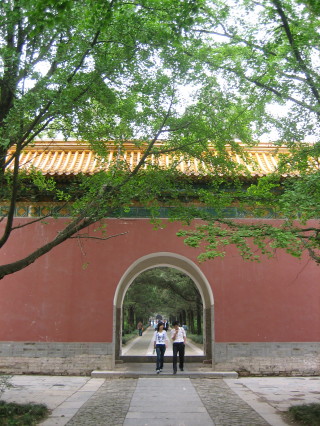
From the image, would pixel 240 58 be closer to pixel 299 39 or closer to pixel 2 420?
pixel 299 39

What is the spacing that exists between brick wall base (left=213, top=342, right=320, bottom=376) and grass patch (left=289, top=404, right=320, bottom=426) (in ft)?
11.7

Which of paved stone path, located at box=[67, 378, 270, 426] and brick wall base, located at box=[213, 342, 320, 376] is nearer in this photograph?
paved stone path, located at box=[67, 378, 270, 426]

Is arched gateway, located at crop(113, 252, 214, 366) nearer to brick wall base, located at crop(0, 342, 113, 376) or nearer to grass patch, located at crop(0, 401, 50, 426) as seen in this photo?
brick wall base, located at crop(0, 342, 113, 376)

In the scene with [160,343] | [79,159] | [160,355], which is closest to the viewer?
[160,355]

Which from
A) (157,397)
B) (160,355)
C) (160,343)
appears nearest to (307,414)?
(157,397)

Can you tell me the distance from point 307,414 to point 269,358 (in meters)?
4.17

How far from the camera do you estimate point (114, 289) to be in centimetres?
983

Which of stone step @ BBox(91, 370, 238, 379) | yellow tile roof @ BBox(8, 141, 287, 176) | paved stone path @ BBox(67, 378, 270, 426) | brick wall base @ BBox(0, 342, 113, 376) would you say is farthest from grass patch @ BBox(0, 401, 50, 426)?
yellow tile roof @ BBox(8, 141, 287, 176)

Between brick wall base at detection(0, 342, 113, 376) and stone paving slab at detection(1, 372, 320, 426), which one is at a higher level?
brick wall base at detection(0, 342, 113, 376)

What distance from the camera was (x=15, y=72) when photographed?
5031 millimetres

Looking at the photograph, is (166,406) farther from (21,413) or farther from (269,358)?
(269,358)

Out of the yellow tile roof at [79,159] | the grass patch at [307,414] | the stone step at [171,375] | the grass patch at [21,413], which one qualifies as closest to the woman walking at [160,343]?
the stone step at [171,375]

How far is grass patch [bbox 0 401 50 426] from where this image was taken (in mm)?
5164

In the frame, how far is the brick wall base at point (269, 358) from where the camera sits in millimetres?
9398
